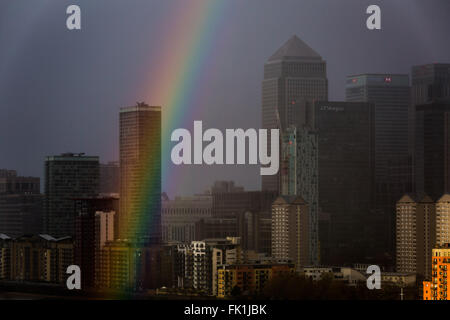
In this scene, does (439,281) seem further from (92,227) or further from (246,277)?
(92,227)

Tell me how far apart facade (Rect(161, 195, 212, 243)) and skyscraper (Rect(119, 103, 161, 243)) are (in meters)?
0.13

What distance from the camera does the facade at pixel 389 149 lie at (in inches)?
528

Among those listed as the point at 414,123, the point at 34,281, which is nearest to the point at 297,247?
the point at 414,123

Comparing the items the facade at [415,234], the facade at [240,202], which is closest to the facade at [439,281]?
the facade at [415,234]

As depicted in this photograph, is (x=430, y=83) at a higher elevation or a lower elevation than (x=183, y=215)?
higher

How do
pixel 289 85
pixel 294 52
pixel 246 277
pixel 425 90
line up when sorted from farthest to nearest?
pixel 425 90, pixel 289 85, pixel 294 52, pixel 246 277

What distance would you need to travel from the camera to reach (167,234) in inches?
506

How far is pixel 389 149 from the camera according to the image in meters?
14.8

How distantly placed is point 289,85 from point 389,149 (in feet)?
7.01

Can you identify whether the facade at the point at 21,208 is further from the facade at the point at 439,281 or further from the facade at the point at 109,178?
the facade at the point at 439,281

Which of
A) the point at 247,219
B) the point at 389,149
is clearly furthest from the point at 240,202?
the point at 389,149

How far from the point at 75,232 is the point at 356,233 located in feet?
12.0

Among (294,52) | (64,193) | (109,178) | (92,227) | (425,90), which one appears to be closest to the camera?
(294,52)
